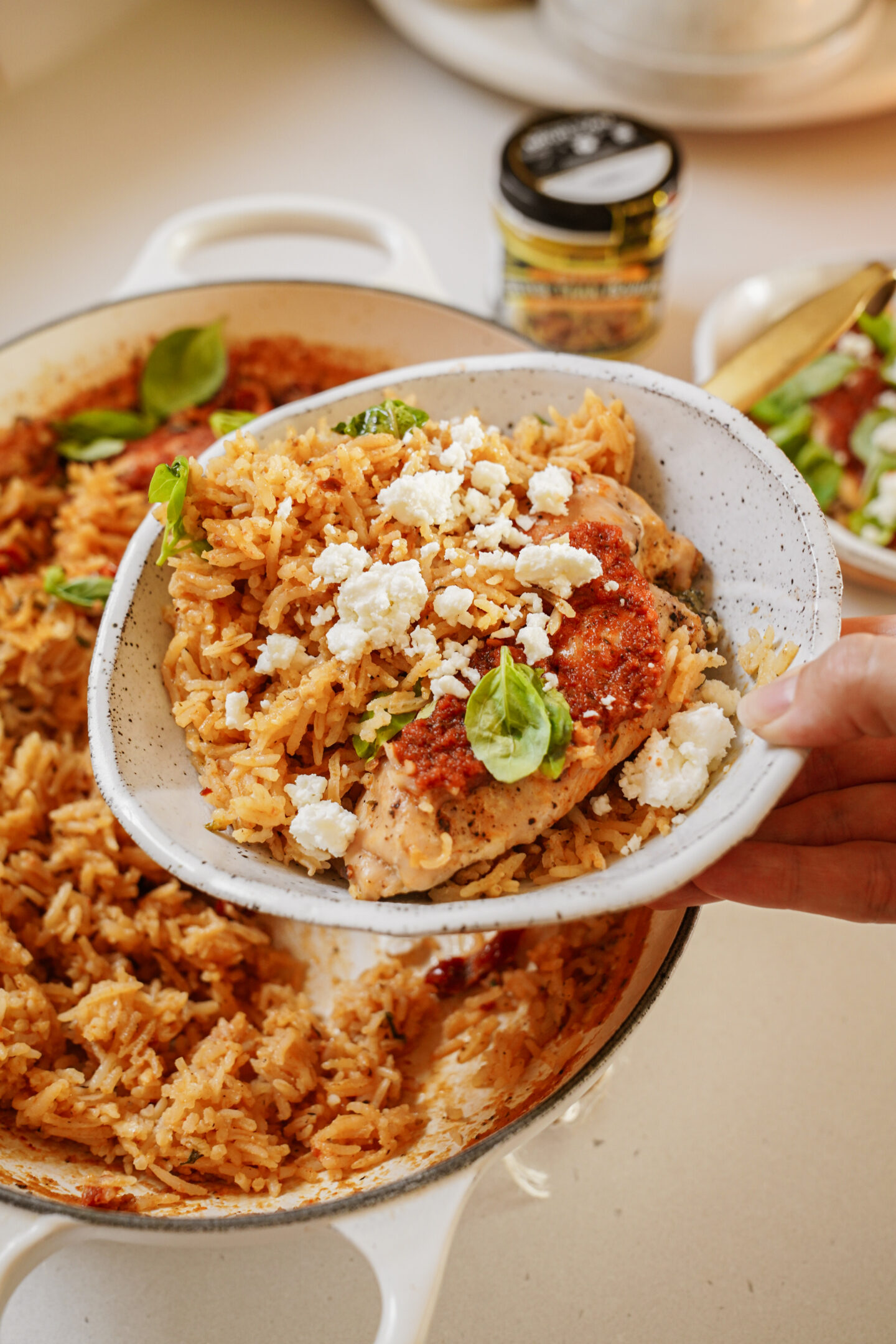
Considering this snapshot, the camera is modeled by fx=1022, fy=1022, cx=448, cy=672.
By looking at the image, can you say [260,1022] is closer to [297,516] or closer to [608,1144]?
[608,1144]

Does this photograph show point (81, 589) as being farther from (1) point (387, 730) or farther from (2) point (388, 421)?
(1) point (387, 730)

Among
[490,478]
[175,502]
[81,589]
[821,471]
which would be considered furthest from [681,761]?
[821,471]

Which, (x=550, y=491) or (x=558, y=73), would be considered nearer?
(x=550, y=491)

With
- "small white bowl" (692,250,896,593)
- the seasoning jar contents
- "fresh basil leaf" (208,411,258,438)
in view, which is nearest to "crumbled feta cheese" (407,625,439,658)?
"fresh basil leaf" (208,411,258,438)

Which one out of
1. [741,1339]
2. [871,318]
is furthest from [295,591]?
[871,318]

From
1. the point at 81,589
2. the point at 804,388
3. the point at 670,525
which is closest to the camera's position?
the point at 670,525
